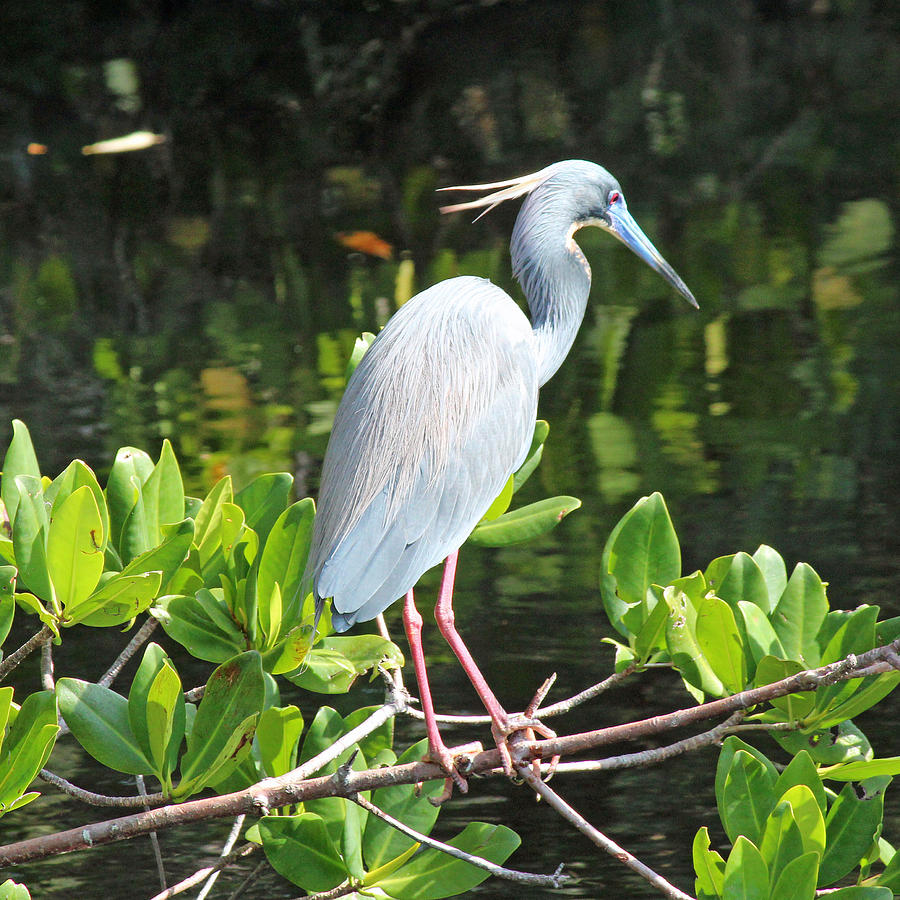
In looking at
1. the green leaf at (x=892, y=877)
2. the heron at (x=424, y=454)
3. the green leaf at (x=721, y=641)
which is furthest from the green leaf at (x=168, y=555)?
the green leaf at (x=892, y=877)

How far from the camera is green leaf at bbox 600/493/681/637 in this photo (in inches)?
86.9

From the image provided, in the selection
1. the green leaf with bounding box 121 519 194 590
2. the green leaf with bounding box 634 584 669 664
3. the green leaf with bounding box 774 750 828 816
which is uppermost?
the green leaf with bounding box 121 519 194 590

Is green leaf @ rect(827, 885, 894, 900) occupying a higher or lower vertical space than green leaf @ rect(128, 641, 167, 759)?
lower

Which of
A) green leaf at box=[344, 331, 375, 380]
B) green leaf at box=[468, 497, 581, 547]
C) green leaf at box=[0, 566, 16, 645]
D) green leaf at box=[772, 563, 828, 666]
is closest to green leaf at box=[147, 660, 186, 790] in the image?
green leaf at box=[0, 566, 16, 645]

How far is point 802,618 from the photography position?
2.07 m

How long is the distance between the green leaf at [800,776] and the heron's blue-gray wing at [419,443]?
2.28ft

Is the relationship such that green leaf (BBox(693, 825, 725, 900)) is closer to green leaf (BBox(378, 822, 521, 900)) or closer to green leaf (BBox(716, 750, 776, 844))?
green leaf (BBox(716, 750, 776, 844))

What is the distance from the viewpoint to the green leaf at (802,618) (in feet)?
6.79

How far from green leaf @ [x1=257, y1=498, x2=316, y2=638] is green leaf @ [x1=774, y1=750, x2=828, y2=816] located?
0.79 m

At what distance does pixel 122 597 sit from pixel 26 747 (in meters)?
0.25

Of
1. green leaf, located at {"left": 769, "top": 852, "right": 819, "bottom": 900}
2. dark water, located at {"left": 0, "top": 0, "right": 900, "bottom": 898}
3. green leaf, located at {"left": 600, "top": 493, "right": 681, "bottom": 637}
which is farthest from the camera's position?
dark water, located at {"left": 0, "top": 0, "right": 900, "bottom": 898}

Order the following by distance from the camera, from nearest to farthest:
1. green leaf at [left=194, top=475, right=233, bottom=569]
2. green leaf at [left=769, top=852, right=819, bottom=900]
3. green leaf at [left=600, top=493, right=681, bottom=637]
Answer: green leaf at [left=769, top=852, right=819, bottom=900], green leaf at [left=600, top=493, right=681, bottom=637], green leaf at [left=194, top=475, right=233, bottom=569]

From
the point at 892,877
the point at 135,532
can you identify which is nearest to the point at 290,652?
the point at 135,532

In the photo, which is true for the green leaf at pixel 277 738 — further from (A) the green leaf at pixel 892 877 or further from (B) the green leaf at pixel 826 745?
(A) the green leaf at pixel 892 877
